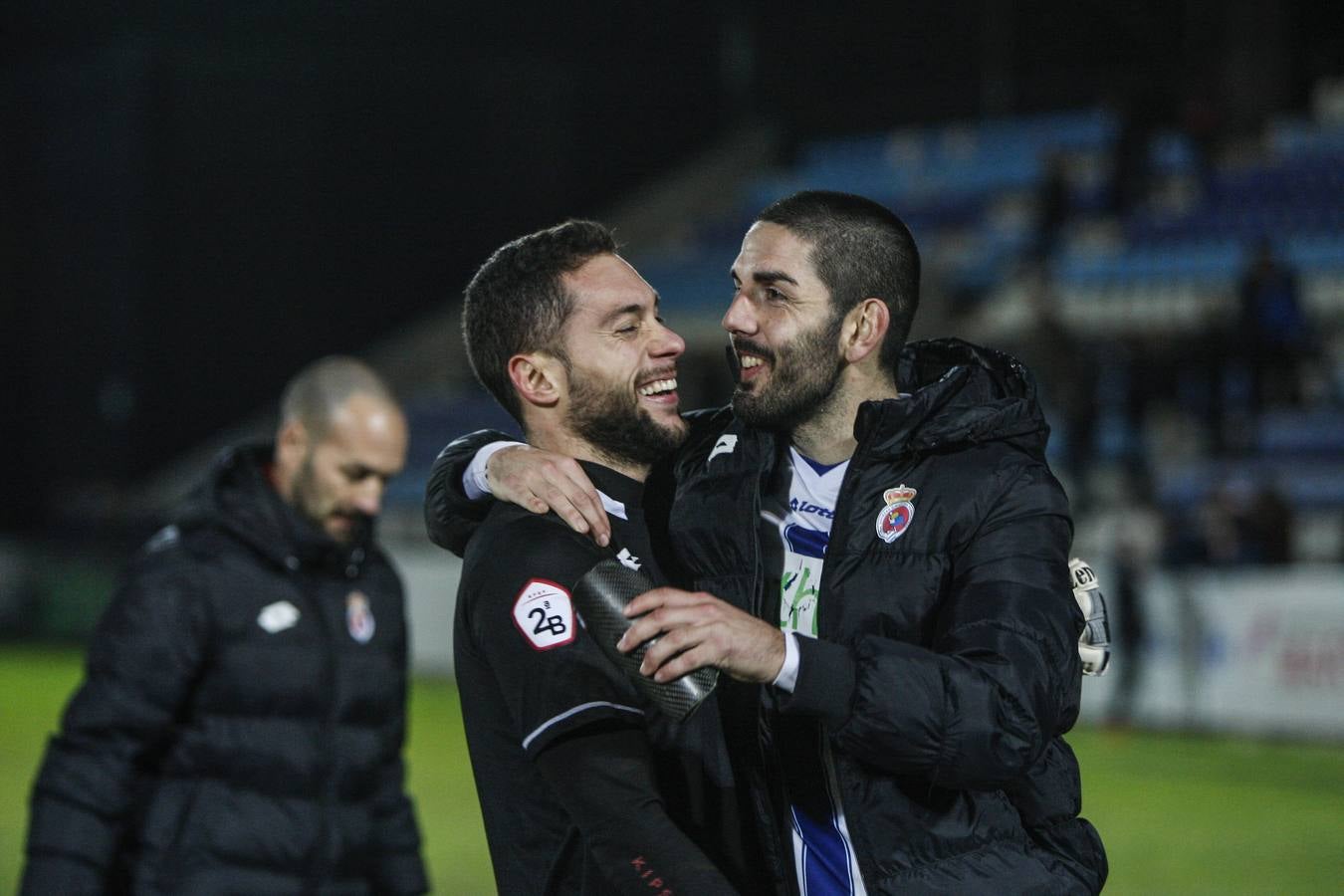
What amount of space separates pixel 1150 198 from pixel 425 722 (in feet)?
33.1

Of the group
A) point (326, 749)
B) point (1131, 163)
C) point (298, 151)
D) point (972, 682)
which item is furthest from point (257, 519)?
point (298, 151)

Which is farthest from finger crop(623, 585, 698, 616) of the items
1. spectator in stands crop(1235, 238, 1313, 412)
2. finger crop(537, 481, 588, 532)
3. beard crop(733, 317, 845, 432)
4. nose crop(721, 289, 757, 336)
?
spectator in stands crop(1235, 238, 1313, 412)

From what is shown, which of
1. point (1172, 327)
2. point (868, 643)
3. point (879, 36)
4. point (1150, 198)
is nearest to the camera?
point (868, 643)

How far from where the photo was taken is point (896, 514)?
10.8 feet

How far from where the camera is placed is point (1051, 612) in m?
3.09

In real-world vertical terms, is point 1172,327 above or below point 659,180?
below

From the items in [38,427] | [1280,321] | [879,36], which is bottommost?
[1280,321]

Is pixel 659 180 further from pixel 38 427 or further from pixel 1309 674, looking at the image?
pixel 1309 674

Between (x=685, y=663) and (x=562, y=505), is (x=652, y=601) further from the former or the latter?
(x=562, y=505)

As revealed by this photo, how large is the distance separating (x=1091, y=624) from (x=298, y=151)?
2484 cm

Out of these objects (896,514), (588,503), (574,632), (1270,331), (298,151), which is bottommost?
(574,632)

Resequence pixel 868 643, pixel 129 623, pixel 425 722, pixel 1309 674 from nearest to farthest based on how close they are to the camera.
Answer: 1. pixel 868 643
2. pixel 129 623
3. pixel 1309 674
4. pixel 425 722

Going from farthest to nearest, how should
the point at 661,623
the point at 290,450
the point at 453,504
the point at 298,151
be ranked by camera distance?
the point at 298,151 < the point at 290,450 < the point at 453,504 < the point at 661,623

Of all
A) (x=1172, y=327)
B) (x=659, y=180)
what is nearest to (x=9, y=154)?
(x=659, y=180)
